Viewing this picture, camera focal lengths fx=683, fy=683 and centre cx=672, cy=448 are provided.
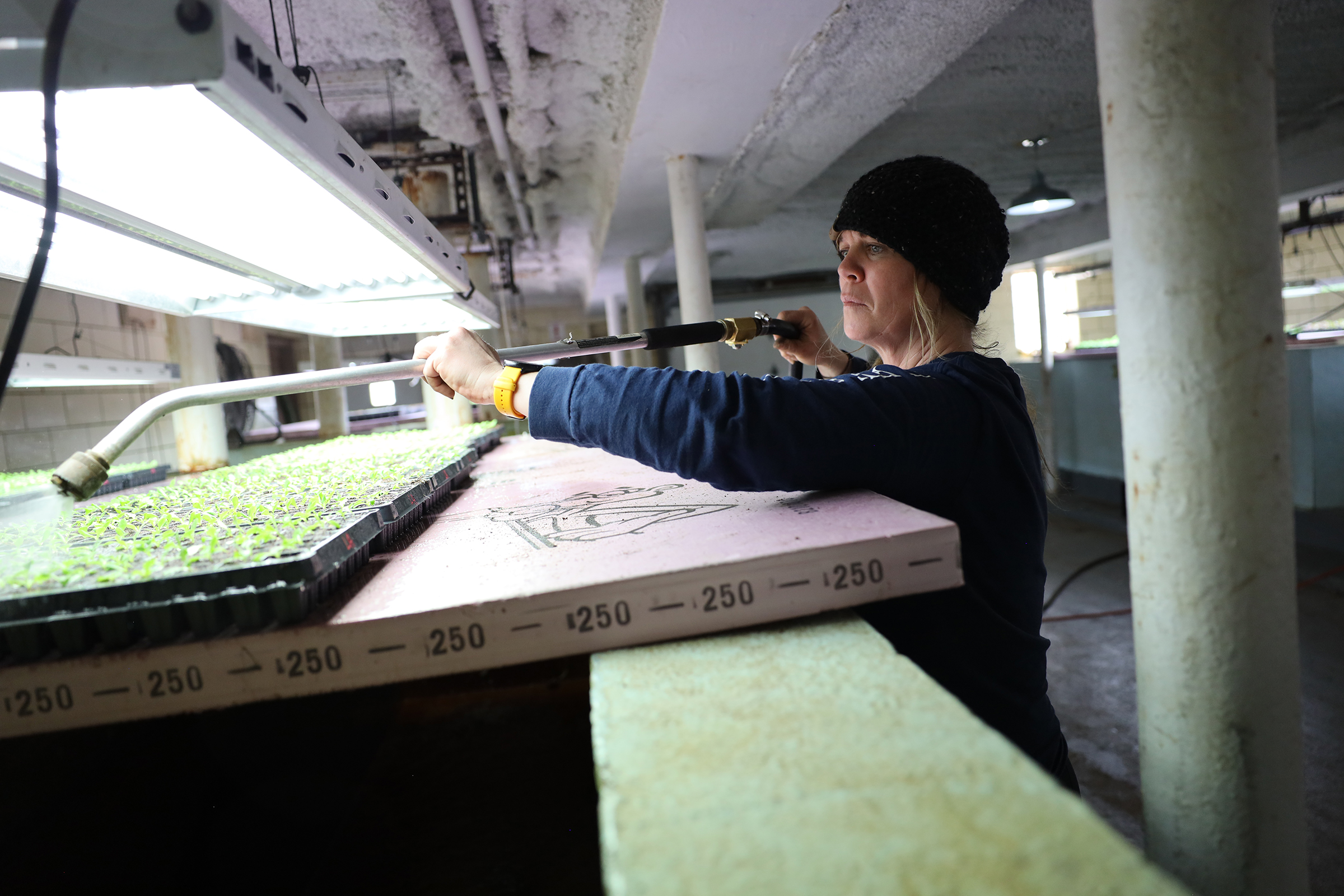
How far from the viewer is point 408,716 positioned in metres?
1.80

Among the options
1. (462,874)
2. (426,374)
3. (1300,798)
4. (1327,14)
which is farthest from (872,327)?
(1327,14)

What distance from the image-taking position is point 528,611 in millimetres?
761

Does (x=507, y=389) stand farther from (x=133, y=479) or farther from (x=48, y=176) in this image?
(x=133, y=479)

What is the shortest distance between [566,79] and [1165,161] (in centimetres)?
319

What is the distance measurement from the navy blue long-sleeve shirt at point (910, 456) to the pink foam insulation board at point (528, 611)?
10cm

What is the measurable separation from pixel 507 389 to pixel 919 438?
65 centimetres

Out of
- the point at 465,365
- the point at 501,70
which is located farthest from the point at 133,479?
the point at 501,70

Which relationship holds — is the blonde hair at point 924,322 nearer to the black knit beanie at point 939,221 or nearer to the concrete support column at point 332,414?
the black knit beanie at point 939,221

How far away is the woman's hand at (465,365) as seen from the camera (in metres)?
1.20

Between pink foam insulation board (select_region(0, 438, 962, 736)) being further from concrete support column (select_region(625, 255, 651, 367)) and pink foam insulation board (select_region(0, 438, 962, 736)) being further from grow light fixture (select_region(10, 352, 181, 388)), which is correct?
concrete support column (select_region(625, 255, 651, 367))

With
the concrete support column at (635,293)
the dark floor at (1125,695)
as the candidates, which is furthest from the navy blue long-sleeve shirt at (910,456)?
the concrete support column at (635,293)

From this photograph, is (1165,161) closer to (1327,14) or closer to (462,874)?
(462,874)

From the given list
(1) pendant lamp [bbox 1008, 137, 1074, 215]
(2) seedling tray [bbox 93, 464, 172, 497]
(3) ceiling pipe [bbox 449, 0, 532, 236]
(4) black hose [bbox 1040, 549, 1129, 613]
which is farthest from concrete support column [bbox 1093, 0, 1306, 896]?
(1) pendant lamp [bbox 1008, 137, 1074, 215]

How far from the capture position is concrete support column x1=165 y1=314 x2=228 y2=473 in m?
3.33
